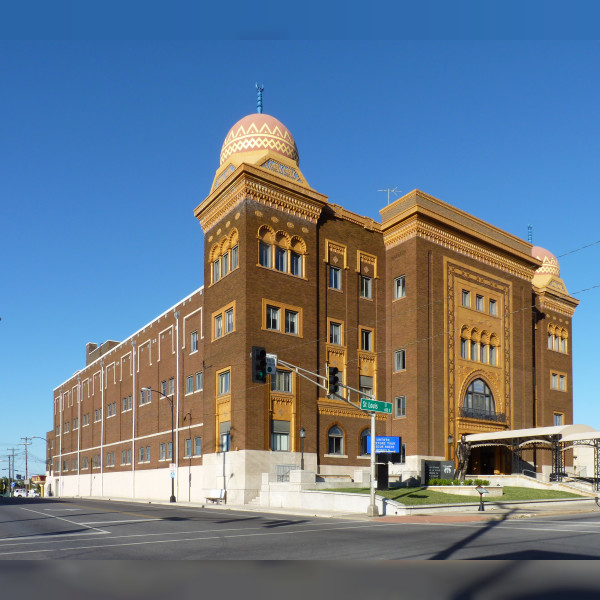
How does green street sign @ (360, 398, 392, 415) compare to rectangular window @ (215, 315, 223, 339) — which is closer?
green street sign @ (360, 398, 392, 415)

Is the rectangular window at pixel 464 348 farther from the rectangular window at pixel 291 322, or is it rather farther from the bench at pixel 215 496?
the bench at pixel 215 496

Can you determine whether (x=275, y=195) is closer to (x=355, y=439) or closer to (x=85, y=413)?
(x=355, y=439)

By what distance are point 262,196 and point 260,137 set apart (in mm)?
6929

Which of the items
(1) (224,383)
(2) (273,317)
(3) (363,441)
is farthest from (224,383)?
(3) (363,441)

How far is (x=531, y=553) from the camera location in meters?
17.3

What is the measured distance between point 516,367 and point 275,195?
26389 millimetres

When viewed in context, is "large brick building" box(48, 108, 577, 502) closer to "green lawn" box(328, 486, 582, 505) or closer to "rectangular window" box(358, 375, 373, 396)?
"rectangular window" box(358, 375, 373, 396)

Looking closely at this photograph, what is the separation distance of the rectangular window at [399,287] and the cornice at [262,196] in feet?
27.9

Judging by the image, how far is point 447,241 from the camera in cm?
5547

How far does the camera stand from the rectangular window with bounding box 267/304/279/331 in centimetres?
4731

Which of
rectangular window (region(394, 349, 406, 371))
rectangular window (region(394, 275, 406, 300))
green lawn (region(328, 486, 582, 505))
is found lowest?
green lawn (region(328, 486, 582, 505))

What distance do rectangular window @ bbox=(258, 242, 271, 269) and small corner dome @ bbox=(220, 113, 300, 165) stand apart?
28.3 feet

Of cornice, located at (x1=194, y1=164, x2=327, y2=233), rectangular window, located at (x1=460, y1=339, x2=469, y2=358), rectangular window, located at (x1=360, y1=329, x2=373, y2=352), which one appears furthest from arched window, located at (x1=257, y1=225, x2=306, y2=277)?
rectangular window, located at (x1=460, y1=339, x2=469, y2=358)

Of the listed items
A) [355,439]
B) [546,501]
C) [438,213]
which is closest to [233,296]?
[355,439]
